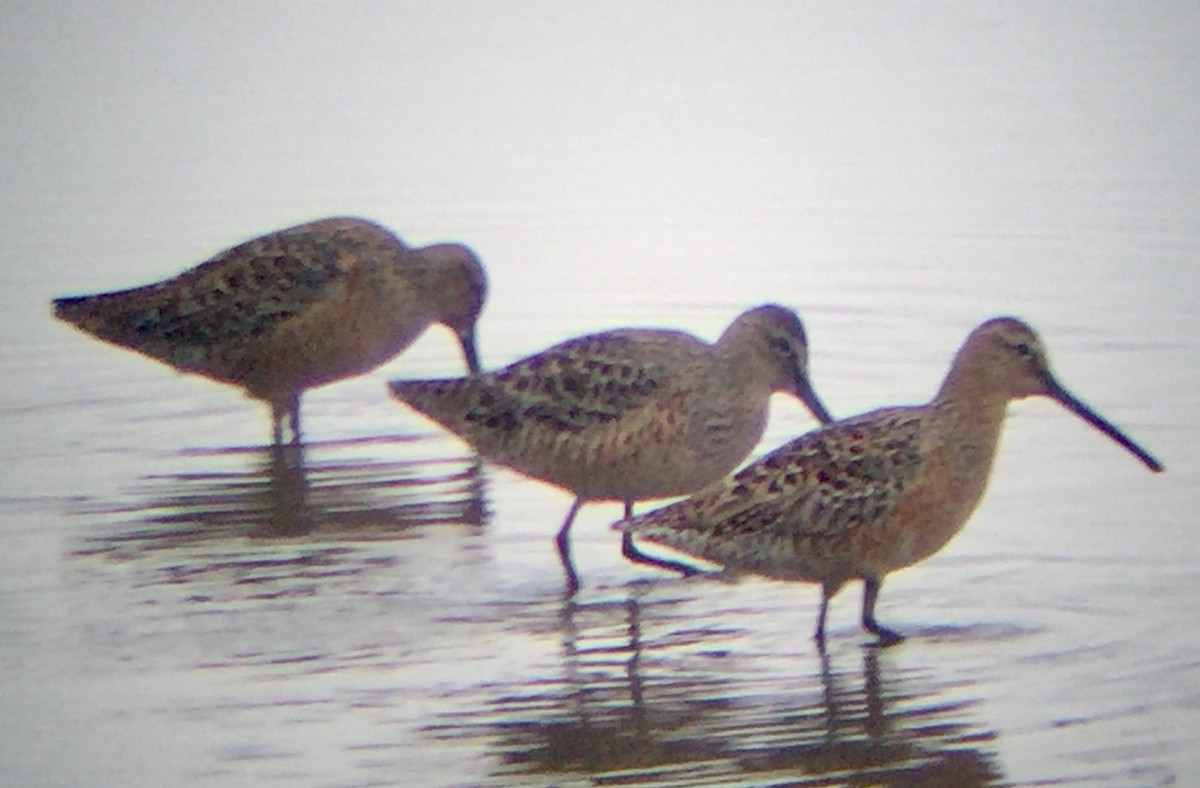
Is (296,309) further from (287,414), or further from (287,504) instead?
(287,504)

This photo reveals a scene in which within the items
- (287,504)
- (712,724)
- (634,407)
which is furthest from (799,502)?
(287,504)

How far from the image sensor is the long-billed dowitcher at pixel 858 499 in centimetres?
653

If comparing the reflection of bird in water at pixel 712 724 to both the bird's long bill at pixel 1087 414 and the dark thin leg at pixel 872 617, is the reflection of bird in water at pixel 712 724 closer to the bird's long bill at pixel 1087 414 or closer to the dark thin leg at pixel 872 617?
the dark thin leg at pixel 872 617

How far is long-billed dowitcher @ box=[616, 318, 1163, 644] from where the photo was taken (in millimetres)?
6531

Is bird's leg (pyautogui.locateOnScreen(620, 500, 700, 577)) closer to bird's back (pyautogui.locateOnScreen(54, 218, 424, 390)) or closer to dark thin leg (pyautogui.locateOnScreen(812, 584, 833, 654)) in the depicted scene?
dark thin leg (pyautogui.locateOnScreen(812, 584, 833, 654))

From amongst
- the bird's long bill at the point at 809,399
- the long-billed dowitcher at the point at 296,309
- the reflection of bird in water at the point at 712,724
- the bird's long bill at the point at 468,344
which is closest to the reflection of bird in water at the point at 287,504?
the long-billed dowitcher at the point at 296,309

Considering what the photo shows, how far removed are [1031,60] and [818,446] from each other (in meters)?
10.3

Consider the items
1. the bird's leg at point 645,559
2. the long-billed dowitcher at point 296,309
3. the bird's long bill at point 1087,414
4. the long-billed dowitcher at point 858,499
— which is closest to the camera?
the long-billed dowitcher at point 858,499

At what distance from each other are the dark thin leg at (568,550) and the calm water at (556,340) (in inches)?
3.6

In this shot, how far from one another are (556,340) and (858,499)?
398cm

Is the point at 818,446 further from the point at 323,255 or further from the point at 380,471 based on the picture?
the point at 323,255

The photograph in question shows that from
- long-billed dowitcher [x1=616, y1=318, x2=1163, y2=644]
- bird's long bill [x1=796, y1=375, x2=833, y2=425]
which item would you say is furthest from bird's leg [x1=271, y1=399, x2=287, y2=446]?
long-billed dowitcher [x1=616, y1=318, x2=1163, y2=644]

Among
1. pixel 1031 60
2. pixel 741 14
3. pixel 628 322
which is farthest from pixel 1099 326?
pixel 741 14

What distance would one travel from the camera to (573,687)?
6.31 m
